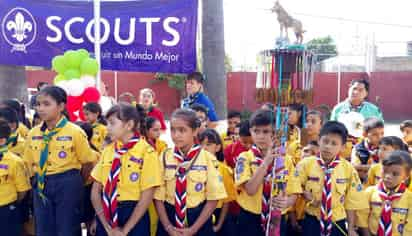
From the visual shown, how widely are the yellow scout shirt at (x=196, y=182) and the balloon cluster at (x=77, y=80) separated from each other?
164 cm

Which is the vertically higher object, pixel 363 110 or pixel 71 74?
pixel 71 74

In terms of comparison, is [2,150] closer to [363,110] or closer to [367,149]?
[367,149]

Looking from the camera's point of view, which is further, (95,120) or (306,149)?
(95,120)

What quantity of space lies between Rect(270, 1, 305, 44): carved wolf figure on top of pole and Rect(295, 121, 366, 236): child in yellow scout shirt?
0.69 metres

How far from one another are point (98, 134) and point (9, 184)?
1.10m

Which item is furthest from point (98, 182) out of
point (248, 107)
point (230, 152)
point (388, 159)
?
point (248, 107)

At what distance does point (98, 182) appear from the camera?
3029mm

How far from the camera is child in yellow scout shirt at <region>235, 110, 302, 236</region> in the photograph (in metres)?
2.94

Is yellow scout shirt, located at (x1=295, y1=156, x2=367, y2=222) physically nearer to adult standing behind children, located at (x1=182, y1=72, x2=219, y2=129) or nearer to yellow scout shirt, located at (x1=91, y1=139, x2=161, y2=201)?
yellow scout shirt, located at (x1=91, y1=139, x2=161, y2=201)

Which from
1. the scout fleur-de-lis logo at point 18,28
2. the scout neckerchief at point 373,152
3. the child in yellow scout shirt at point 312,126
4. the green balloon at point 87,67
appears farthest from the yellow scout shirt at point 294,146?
the scout fleur-de-lis logo at point 18,28

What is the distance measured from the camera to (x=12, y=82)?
6.79 meters

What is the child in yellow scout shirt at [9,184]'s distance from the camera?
3328mm

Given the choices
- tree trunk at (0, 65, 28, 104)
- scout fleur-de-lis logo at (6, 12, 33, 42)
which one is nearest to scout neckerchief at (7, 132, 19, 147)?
scout fleur-de-lis logo at (6, 12, 33, 42)

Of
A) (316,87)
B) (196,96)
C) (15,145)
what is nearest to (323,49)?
(316,87)
